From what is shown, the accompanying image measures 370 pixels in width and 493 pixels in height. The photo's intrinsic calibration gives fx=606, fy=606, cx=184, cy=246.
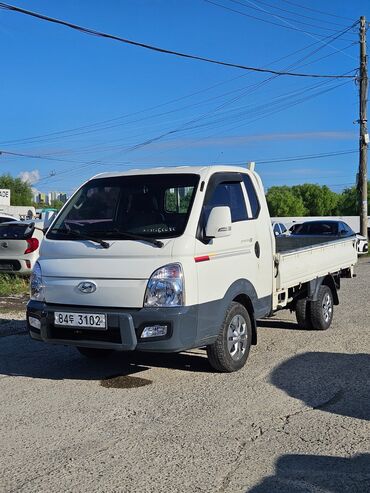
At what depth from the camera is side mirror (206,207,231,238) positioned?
5793mm

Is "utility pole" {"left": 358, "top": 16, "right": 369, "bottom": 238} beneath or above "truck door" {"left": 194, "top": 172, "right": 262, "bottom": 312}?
above

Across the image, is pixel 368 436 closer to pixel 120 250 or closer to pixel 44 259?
pixel 120 250

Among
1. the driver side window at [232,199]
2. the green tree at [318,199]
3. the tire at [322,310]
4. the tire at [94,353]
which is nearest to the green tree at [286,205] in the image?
the green tree at [318,199]

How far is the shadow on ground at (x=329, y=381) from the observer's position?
5.32 m

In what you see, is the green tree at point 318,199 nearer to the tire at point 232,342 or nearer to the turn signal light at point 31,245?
the turn signal light at point 31,245

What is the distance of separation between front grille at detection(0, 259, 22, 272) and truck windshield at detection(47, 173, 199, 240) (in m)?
6.19

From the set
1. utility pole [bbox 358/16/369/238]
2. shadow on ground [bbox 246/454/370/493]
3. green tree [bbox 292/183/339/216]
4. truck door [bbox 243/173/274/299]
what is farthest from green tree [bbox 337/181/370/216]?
shadow on ground [bbox 246/454/370/493]

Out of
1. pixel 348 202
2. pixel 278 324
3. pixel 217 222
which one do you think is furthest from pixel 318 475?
pixel 348 202

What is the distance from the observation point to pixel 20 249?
12547mm

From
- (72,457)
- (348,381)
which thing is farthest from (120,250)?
(348,381)

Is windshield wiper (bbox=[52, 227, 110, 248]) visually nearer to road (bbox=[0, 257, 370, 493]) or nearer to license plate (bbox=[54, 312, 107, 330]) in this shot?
license plate (bbox=[54, 312, 107, 330])

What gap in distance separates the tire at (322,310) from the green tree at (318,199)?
11280 cm

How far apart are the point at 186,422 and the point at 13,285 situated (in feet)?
27.7

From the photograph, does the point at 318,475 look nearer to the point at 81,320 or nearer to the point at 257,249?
the point at 81,320
